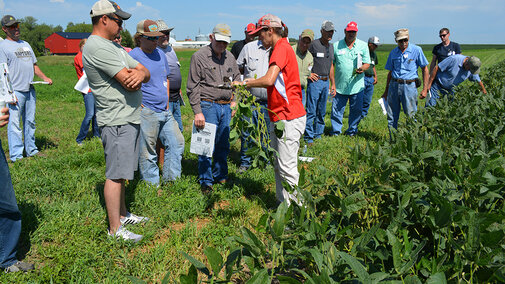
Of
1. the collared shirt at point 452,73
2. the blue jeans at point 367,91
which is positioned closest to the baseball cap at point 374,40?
the blue jeans at point 367,91

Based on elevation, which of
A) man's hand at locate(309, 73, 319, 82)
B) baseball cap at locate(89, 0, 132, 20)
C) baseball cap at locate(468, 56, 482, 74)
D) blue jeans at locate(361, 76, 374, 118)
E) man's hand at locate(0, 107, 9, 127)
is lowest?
blue jeans at locate(361, 76, 374, 118)

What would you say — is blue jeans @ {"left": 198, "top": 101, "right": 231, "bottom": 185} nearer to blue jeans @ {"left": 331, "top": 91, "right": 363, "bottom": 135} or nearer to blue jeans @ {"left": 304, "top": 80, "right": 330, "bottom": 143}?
blue jeans @ {"left": 304, "top": 80, "right": 330, "bottom": 143}

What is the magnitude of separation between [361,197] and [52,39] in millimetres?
107176

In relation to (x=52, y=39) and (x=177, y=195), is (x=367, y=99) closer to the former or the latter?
(x=177, y=195)

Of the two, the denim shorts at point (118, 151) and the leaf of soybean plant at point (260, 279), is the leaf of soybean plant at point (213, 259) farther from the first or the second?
the denim shorts at point (118, 151)

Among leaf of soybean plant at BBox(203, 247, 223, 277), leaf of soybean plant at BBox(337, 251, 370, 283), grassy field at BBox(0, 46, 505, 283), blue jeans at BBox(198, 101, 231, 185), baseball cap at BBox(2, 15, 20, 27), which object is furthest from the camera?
baseball cap at BBox(2, 15, 20, 27)

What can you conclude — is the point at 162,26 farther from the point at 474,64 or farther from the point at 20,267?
the point at 474,64

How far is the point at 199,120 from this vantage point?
438cm

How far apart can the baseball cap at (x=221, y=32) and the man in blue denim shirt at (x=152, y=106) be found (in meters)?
0.67

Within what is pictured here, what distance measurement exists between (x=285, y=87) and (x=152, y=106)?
1.76 m

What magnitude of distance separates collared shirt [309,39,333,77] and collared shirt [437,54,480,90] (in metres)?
2.11

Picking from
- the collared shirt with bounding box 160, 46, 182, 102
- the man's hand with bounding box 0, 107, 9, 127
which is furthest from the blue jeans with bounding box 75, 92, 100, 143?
the man's hand with bounding box 0, 107, 9, 127

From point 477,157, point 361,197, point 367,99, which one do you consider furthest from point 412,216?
point 367,99

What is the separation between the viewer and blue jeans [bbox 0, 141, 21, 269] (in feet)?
9.09
